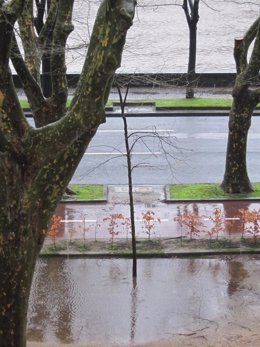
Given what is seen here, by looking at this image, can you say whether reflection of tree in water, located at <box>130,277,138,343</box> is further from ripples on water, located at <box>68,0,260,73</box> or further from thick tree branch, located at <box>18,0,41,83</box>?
ripples on water, located at <box>68,0,260,73</box>

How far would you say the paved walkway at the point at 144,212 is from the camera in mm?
15164

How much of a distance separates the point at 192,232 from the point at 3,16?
8325 millimetres

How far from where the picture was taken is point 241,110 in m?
17.3

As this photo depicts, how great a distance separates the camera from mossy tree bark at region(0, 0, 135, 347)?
785 centimetres

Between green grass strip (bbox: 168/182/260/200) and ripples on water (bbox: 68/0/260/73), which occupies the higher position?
ripples on water (bbox: 68/0/260/73)

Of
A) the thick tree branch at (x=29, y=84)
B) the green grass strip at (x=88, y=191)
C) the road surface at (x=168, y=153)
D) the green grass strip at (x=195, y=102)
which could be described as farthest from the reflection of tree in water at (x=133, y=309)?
the green grass strip at (x=195, y=102)

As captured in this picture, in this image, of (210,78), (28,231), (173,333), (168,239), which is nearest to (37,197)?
(28,231)

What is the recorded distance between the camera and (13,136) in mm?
7965

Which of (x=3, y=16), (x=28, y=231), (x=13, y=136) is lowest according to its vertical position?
(x=28, y=231)

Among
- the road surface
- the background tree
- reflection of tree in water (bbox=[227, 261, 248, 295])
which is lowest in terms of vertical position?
reflection of tree in water (bbox=[227, 261, 248, 295])

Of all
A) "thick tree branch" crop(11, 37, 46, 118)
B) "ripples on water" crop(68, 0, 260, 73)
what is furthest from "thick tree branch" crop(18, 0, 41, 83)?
"ripples on water" crop(68, 0, 260, 73)

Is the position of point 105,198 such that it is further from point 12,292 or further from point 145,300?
point 12,292

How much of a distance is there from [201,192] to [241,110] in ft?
7.74

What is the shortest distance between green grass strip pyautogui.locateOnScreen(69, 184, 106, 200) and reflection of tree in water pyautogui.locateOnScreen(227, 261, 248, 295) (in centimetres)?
487
